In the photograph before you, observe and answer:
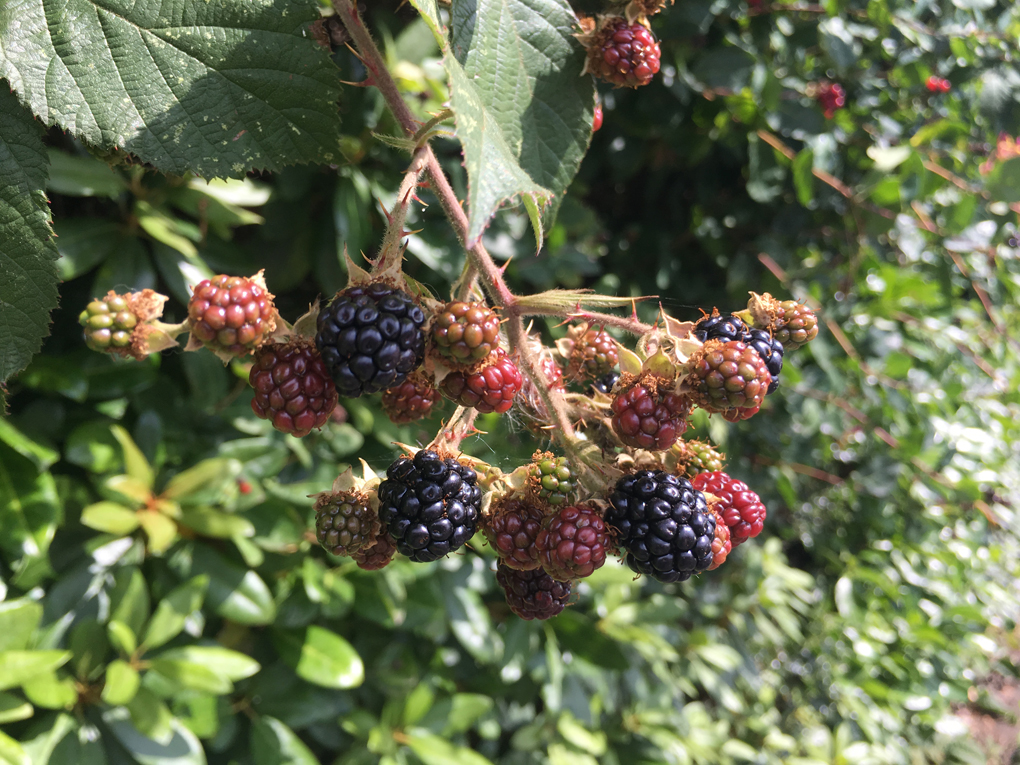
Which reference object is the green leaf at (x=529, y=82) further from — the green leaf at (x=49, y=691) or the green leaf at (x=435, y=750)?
the green leaf at (x=435, y=750)

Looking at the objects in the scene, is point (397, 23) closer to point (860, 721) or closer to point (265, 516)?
point (265, 516)

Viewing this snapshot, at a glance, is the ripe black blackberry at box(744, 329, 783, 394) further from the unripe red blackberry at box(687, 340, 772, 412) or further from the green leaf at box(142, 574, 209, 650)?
the green leaf at box(142, 574, 209, 650)

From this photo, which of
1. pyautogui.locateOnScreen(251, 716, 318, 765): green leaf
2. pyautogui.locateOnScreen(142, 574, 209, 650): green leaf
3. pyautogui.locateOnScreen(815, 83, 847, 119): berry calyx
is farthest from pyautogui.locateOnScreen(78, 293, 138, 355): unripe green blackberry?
pyautogui.locateOnScreen(815, 83, 847, 119): berry calyx

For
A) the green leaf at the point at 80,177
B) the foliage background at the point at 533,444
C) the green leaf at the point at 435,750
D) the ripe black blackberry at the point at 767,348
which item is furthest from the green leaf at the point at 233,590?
the ripe black blackberry at the point at 767,348

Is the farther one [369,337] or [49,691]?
[49,691]

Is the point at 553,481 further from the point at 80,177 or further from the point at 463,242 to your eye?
the point at 80,177

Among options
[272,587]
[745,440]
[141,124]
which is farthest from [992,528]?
[141,124]

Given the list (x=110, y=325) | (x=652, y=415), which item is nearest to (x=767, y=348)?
(x=652, y=415)
